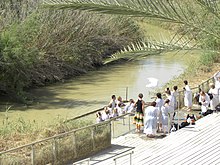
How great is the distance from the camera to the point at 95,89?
27.2m

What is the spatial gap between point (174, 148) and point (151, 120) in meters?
1.52

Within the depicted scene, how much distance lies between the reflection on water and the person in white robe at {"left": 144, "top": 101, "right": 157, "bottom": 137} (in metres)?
7.64

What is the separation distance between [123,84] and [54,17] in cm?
592

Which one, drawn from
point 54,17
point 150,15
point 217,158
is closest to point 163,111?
point 217,158

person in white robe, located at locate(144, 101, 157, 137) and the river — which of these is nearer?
person in white robe, located at locate(144, 101, 157, 137)

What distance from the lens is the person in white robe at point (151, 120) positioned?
13.3m

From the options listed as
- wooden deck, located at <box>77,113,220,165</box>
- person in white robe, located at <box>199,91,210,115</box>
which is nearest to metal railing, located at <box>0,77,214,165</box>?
wooden deck, located at <box>77,113,220,165</box>

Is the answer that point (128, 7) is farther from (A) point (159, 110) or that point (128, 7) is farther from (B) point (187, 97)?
(B) point (187, 97)

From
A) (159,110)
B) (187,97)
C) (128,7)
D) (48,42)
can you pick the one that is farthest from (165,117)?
(48,42)

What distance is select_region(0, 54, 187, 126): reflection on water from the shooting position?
22047 mm

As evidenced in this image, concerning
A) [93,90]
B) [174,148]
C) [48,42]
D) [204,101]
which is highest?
[48,42]

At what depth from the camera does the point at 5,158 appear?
34.1 ft

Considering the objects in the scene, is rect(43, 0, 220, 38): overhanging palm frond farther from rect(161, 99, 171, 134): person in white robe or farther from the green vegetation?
the green vegetation

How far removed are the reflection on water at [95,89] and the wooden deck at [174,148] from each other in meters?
7.80
